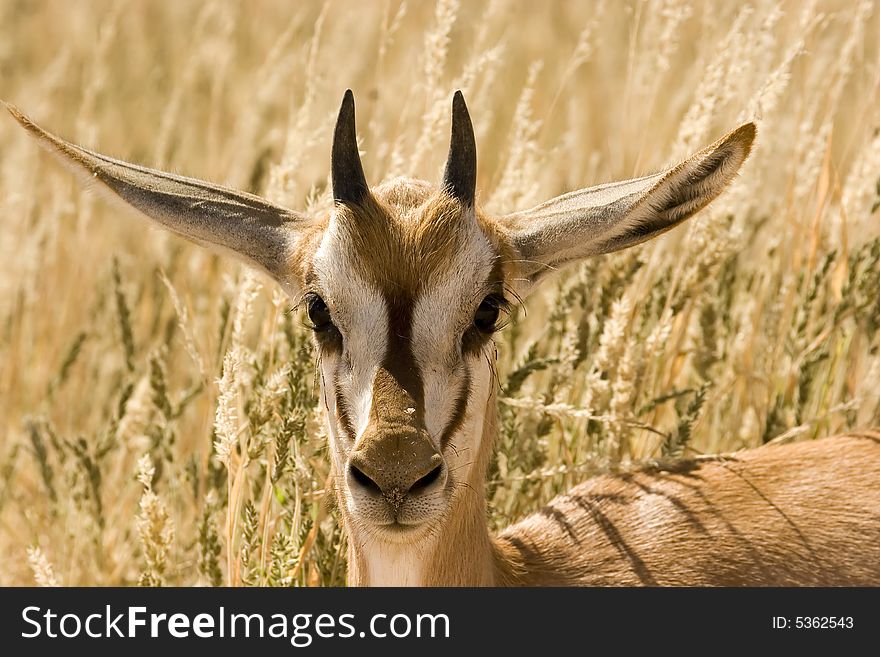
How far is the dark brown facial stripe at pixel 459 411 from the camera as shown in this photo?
4.27 m

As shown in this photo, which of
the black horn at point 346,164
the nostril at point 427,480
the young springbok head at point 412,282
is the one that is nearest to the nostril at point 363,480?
the young springbok head at point 412,282

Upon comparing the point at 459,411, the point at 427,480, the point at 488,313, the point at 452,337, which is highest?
the point at 488,313

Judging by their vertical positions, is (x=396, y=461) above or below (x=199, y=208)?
below

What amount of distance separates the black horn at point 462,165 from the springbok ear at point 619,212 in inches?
10.1

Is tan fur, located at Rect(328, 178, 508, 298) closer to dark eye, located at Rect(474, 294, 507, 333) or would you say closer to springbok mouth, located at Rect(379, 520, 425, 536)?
dark eye, located at Rect(474, 294, 507, 333)

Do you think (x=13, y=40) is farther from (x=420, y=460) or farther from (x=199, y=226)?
(x=420, y=460)

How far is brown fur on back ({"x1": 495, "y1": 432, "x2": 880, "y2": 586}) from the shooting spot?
16.6ft

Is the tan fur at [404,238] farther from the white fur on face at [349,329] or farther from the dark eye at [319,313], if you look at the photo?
the dark eye at [319,313]

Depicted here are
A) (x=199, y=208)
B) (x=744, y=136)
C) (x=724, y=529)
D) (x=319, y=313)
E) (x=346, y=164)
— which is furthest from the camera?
(x=724, y=529)

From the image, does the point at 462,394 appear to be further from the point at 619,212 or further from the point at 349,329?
the point at 619,212

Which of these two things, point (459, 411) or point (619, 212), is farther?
point (619, 212)

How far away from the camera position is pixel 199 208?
15.5 ft

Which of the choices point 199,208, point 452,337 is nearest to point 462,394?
point 452,337

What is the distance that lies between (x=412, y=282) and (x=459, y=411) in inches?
17.9
